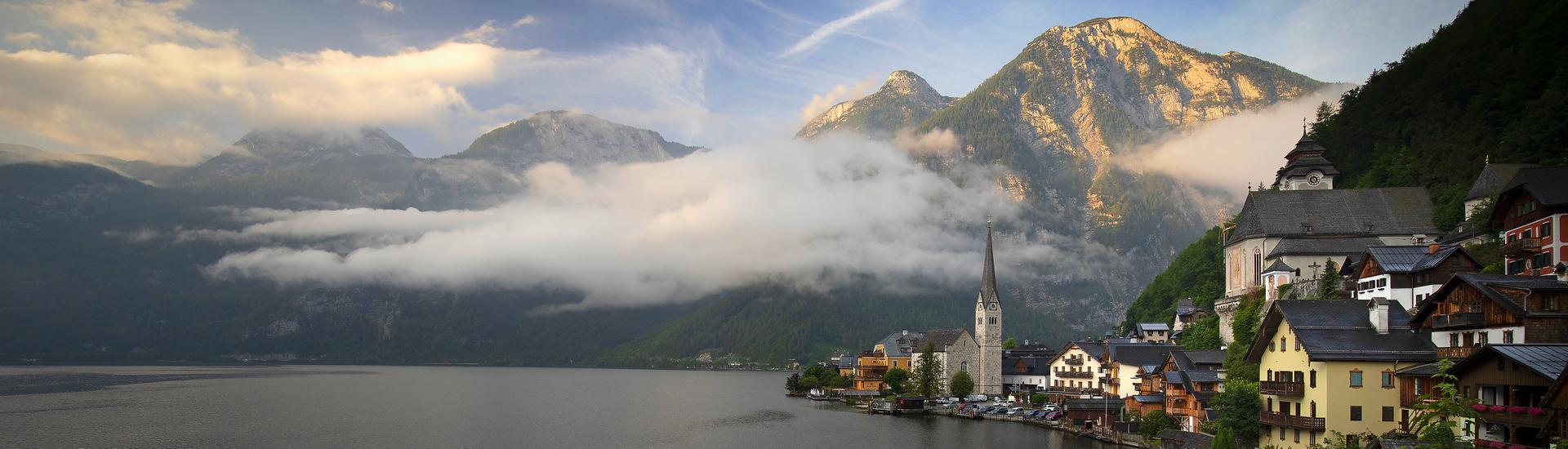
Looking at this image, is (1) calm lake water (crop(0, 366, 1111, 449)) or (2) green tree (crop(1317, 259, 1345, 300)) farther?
(1) calm lake water (crop(0, 366, 1111, 449))

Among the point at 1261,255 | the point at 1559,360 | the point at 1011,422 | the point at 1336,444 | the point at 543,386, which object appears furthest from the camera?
the point at 543,386

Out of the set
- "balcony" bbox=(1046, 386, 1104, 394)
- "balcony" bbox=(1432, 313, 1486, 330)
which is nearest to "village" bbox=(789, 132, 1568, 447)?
"balcony" bbox=(1432, 313, 1486, 330)

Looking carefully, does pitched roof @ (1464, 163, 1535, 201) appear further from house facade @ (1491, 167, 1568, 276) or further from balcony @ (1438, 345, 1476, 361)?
balcony @ (1438, 345, 1476, 361)

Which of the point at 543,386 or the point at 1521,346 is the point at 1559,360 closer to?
the point at 1521,346

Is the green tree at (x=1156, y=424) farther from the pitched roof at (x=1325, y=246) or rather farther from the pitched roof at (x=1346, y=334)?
the pitched roof at (x=1346, y=334)

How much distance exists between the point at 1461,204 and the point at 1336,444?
135 ft

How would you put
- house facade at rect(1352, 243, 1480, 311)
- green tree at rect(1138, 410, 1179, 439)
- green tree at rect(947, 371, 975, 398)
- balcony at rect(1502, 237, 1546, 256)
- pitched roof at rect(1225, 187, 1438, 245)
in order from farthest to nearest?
green tree at rect(947, 371, 975, 398)
pitched roof at rect(1225, 187, 1438, 245)
green tree at rect(1138, 410, 1179, 439)
balcony at rect(1502, 237, 1546, 256)
house facade at rect(1352, 243, 1480, 311)

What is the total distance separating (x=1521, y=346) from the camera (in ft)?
120

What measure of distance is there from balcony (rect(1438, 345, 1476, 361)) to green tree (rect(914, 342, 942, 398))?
80.0 meters

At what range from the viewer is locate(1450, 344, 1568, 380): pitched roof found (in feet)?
113

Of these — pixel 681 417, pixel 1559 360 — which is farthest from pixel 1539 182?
pixel 681 417

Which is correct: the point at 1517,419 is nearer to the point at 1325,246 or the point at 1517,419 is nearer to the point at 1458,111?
the point at 1325,246

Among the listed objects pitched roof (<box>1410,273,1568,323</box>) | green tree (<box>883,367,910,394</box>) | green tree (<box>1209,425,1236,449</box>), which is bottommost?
green tree (<box>883,367,910,394</box>)

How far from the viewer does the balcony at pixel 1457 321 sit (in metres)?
44.0
